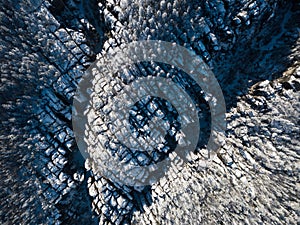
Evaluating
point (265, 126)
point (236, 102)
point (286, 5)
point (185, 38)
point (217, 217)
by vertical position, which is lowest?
point (217, 217)

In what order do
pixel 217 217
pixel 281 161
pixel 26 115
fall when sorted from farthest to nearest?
pixel 26 115, pixel 217 217, pixel 281 161

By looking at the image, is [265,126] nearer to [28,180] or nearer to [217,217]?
[217,217]

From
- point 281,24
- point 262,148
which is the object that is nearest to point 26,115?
point 262,148

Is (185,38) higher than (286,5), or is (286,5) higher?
(185,38)

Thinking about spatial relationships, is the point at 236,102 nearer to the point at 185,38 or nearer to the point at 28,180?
the point at 185,38

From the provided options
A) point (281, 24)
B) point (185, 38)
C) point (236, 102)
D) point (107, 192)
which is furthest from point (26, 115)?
point (281, 24)

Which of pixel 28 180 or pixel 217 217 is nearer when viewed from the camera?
pixel 217 217

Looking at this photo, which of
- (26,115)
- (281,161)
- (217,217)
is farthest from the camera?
(26,115)
